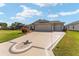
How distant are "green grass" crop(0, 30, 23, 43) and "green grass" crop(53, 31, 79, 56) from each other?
1044 mm

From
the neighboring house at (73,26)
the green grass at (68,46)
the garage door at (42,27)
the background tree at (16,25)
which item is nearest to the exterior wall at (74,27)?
the neighboring house at (73,26)

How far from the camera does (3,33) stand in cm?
586

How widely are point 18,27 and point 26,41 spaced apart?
462mm

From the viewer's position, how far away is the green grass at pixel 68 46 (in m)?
5.71

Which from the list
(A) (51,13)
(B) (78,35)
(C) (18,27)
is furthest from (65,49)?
(C) (18,27)

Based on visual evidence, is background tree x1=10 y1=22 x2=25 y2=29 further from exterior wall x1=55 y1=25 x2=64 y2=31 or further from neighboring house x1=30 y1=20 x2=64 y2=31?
exterior wall x1=55 y1=25 x2=64 y2=31

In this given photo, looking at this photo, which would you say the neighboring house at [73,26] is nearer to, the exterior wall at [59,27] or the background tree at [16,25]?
the exterior wall at [59,27]

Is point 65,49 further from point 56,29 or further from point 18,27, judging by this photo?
point 18,27

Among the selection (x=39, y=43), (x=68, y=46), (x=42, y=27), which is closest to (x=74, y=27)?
(x=68, y=46)

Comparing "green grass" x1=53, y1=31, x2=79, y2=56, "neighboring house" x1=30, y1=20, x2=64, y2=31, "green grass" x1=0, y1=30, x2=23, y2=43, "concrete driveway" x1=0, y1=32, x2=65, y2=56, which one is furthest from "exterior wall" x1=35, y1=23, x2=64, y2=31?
"green grass" x1=0, y1=30, x2=23, y2=43

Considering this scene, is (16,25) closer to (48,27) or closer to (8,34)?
(8,34)

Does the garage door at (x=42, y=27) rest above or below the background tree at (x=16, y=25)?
below

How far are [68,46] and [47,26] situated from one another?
2.48 feet

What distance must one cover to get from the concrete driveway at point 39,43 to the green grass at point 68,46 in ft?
0.43
